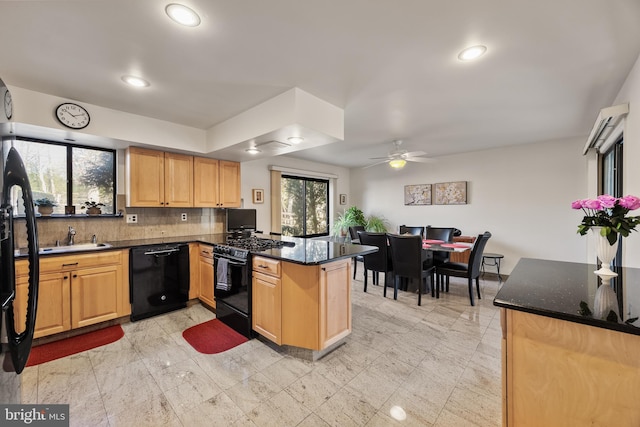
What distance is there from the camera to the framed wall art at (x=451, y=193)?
5.13m

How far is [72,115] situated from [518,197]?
20.7 ft

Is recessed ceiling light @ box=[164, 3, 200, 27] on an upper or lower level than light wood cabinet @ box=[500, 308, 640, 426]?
upper

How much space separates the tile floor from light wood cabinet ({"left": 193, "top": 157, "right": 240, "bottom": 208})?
171cm

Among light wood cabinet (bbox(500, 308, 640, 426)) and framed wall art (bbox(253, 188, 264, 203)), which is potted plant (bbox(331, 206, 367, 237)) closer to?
framed wall art (bbox(253, 188, 264, 203))

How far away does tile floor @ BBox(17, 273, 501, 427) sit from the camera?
159 centimetres

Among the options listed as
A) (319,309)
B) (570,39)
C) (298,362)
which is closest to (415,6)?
(570,39)

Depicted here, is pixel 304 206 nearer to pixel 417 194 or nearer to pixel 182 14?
pixel 417 194

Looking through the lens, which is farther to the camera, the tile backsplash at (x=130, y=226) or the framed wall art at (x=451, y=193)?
the framed wall art at (x=451, y=193)

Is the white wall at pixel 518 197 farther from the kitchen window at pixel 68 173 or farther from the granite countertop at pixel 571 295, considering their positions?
the kitchen window at pixel 68 173

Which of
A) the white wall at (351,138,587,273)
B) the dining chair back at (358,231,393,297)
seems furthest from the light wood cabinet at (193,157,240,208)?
the white wall at (351,138,587,273)

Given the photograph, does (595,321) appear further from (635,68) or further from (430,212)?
(430,212)

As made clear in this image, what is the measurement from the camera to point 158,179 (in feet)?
10.8

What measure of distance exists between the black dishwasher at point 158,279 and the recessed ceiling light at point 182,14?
239cm

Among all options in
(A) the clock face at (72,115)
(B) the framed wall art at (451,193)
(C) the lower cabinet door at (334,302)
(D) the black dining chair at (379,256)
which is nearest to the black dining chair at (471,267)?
(D) the black dining chair at (379,256)
